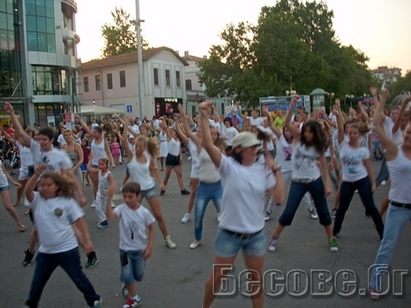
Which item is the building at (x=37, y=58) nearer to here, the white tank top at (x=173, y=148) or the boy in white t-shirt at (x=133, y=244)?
the white tank top at (x=173, y=148)

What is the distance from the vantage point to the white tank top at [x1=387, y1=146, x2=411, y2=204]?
408 centimetres

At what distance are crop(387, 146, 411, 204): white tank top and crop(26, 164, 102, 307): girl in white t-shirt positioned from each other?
10.2 ft

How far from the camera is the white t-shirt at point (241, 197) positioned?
344 cm

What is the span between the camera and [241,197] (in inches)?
136

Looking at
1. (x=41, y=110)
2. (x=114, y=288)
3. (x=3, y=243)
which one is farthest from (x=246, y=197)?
(x=41, y=110)

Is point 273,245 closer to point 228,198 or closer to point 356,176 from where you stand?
point 356,176

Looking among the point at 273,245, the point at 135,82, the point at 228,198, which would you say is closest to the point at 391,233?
the point at 228,198

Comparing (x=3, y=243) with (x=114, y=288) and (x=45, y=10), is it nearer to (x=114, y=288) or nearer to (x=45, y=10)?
(x=114, y=288)

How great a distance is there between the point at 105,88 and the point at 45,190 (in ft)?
151

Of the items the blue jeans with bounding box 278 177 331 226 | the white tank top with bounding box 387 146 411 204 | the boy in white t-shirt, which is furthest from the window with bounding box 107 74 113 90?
the white tank top with bounding box 387 146 411 204

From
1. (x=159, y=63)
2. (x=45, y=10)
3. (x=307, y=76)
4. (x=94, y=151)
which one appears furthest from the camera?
(x=159, y=63)

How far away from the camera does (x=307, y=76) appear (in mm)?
38781

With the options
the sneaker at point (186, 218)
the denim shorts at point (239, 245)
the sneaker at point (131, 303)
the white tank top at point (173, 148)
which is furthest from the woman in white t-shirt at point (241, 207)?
the white tank top at point (173, 148)

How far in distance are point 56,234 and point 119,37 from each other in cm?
6334
